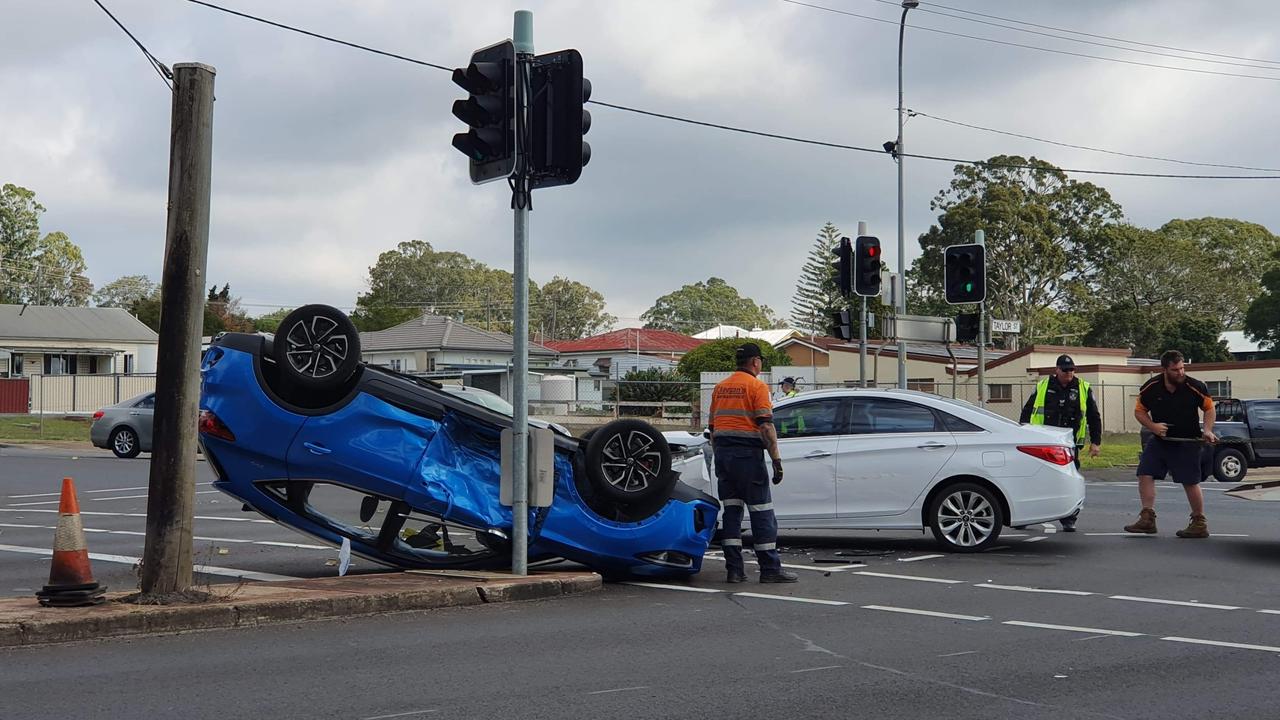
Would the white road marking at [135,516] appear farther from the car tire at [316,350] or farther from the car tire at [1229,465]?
the car tire at [1229,465]

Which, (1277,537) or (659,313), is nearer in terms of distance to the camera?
(1277,537)

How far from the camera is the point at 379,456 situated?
8.54 metres

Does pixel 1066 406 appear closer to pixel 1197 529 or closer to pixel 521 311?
pixel 1197 529

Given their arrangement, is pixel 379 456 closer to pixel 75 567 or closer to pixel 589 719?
pixel 75 567

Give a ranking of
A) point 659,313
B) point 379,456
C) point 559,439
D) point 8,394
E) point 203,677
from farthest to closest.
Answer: point 659,313 < point 8,394 < point 559,439 < point 379,456 < point 203,677

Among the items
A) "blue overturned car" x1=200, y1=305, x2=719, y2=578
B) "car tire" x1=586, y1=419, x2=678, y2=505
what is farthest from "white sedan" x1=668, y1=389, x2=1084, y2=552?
"car tire" x1=586, y1=419, x2=678, y2=505

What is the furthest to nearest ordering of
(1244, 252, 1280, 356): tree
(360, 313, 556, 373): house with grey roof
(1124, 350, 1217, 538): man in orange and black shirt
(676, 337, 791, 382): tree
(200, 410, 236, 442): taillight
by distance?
(1244, 252, 1280, 356): tree → (360, 313, 556, 373): house with grey roof → (676, 337, 791, 382): tree → (1124, 350, 1217, 538): man in orange and black shirt → (200, 410, 236, 442): taillight

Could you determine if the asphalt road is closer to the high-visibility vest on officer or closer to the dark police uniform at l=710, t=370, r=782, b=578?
the dark police uniform at l=710, t=370, r=782, b=578

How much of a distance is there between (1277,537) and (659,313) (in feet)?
389

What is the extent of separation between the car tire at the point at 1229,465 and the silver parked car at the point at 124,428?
2224 cm

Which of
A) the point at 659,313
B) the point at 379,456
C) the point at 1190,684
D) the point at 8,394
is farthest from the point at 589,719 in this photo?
the point at 659,313

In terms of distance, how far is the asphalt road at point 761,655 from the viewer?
18.6ft

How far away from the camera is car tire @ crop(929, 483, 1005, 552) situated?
11.2 meters

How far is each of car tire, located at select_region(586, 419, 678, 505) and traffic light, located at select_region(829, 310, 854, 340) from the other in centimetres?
1089
